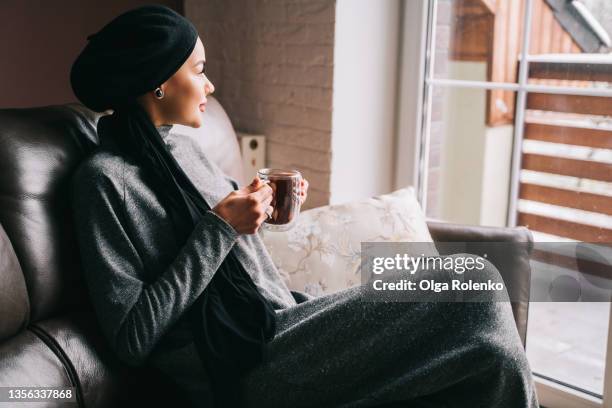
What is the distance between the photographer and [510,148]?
2.11 meters

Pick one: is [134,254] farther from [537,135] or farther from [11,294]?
[537,135]

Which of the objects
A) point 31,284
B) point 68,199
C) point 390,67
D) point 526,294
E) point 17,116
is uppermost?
point 390,67

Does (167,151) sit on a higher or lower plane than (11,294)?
higher

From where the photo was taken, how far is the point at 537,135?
2.04 m

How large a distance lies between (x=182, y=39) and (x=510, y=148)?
115cm

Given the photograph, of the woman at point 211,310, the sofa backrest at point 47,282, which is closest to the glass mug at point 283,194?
the woman at point 211,310

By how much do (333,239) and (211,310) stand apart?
47cm

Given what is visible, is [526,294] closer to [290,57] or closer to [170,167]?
[170,167]

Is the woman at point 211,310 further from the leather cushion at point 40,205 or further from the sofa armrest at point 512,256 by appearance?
→ the sofa armrest at point 512,256

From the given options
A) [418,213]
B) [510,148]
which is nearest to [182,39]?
[418,213]

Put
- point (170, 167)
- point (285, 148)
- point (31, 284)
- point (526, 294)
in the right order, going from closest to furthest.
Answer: point (31, 284)
point (170, 167)
point (526, 294)
point (285, 148)
